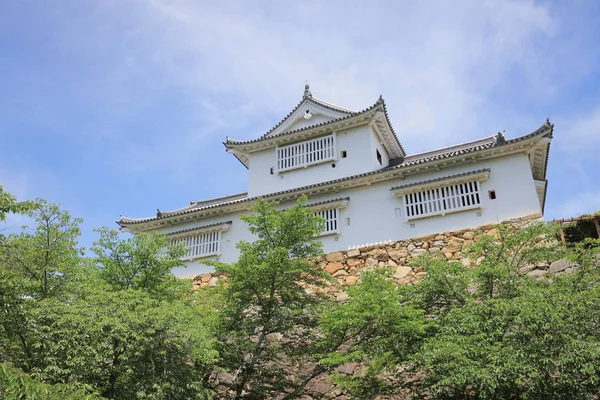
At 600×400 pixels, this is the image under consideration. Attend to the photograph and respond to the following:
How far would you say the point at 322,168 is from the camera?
20500 millimetres

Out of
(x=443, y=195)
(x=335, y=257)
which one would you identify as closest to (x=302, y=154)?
(x=335, y=257)

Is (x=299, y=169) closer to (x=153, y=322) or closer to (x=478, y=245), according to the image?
(x=478, y=245)

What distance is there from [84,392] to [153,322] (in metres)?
1.79

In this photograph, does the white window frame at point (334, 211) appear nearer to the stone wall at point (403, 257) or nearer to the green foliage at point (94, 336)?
the stone wall at point (403, 257)

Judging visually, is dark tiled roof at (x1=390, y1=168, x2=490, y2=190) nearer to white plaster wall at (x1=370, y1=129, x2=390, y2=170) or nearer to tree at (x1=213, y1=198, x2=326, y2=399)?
white plaster wall at (x1=370, y1=129, x2=390, y2=170)

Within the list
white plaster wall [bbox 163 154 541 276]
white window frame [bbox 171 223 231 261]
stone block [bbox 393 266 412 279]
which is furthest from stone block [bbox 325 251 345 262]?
white window frame [bbox 171 223 231 261]

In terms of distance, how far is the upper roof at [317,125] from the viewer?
20.2 m

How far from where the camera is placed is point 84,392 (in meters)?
10.1

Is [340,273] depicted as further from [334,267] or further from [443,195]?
[443,195]

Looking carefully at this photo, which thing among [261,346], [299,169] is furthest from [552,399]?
[299,169]

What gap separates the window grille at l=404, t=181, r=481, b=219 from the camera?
17.2 m

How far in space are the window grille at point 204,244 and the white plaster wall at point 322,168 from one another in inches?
90.0

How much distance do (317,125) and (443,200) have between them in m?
5.84

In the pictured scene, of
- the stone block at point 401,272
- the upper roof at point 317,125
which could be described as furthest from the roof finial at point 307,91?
the stone block at point 401,272
